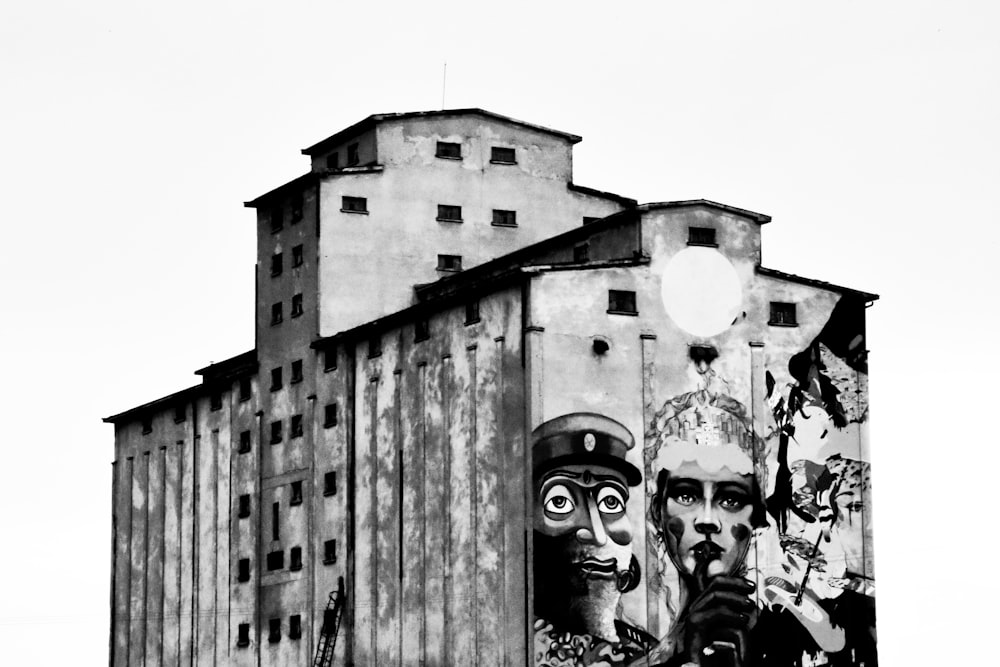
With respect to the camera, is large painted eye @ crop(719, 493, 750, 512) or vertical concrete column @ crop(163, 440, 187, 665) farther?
vertical concrete column @ crop(163, 440, 187, 665)

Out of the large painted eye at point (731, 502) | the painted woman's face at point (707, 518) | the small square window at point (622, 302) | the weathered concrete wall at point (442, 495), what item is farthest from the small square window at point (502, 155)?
the large painted eye at point (731, 502)

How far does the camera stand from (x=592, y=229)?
84000mm

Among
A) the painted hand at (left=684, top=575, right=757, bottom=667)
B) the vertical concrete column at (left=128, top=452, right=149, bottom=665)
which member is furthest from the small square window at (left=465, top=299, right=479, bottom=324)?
the vertical concrete column at (left=128, top=452, right=149, bottom=665)

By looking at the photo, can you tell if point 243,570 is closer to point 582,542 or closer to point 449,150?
point 449,150

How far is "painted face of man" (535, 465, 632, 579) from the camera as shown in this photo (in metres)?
78.1

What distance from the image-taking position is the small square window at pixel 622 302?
8012 cm

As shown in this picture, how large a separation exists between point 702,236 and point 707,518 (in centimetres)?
938

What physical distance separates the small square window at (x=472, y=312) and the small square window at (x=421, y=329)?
7.89 feet

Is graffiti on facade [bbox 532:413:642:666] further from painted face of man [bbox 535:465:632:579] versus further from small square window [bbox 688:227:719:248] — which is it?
small square window [bbox 688:227:719:248]

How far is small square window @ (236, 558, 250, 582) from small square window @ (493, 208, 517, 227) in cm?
1623

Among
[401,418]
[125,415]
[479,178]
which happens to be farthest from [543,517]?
[125,415]

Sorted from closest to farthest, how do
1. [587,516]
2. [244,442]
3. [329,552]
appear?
[587,516] → [329,552] → [244,442]

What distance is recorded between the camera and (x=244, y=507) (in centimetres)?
9556

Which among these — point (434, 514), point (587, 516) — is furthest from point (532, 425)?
point (434, 514)
